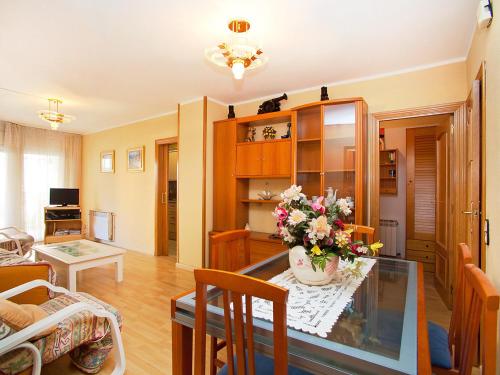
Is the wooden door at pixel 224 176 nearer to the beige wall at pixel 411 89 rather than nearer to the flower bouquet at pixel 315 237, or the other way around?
the beige wall at pixel 411 89

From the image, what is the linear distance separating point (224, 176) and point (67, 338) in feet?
8.49

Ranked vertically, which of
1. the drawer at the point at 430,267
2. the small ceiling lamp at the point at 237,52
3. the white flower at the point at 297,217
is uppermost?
the small ceiling lamp at the point at 237,52

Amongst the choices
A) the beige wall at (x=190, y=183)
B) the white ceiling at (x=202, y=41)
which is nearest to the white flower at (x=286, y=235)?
the white ceiling at (x=202, y=41)

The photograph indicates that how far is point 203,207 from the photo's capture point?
12.3 feet

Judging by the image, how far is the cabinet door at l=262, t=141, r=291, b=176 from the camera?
3326mm

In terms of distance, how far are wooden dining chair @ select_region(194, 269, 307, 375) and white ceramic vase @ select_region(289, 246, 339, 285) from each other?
52 cm

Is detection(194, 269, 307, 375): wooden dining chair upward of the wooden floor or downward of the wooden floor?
upward

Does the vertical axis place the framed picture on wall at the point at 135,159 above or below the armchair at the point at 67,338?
above

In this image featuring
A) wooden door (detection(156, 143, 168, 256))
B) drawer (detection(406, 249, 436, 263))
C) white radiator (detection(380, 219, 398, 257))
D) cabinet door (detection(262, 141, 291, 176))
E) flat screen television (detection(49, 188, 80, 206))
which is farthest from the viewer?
flat screen television (detection(49, 188, 80, 206))

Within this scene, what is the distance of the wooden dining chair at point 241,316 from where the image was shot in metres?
0.77

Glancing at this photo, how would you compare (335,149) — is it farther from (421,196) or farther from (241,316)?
(241,316)

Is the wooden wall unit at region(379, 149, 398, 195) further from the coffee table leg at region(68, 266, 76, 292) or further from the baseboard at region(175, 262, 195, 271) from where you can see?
the coffee table leg at region(68, 266, 76, 292)

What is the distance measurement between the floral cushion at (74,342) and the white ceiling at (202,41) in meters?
2.12

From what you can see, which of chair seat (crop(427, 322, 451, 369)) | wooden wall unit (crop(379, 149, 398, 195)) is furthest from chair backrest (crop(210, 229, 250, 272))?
wooden wall unit (crop(379, 149, 398, 195))
